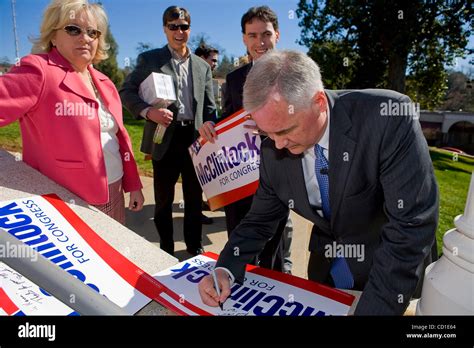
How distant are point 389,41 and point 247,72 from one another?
1843 centimetres

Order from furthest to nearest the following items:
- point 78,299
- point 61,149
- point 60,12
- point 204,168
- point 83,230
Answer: point 204,168
point 60,12
point 61,149
point 83,230
point 78,299

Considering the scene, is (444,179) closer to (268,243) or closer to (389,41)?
(389,41)

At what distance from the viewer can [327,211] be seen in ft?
6.10

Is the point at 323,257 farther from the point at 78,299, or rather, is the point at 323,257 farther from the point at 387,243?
the point at 78,299

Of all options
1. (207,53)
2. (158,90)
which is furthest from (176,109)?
(207,53)

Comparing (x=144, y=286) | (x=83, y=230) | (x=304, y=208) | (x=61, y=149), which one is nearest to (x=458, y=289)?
(x=304, y=208)

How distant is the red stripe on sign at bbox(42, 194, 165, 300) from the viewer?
59.2 inches

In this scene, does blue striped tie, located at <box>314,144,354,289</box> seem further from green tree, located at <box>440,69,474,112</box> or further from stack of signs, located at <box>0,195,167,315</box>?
green tree, located at <box>440,69,474,112</box>

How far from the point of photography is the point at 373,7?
19203mm

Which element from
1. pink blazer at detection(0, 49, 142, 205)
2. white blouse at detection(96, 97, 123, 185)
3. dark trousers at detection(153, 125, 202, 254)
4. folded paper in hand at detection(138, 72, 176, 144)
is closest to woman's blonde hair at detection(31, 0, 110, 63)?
pink blazer at detection(0, 49, 142, 205)

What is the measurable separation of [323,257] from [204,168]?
4.23 feet

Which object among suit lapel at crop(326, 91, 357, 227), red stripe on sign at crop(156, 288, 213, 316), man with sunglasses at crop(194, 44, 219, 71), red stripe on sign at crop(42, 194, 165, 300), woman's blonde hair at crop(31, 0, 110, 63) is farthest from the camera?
man with sunglasses at crop(194, 44, 219, 71)
